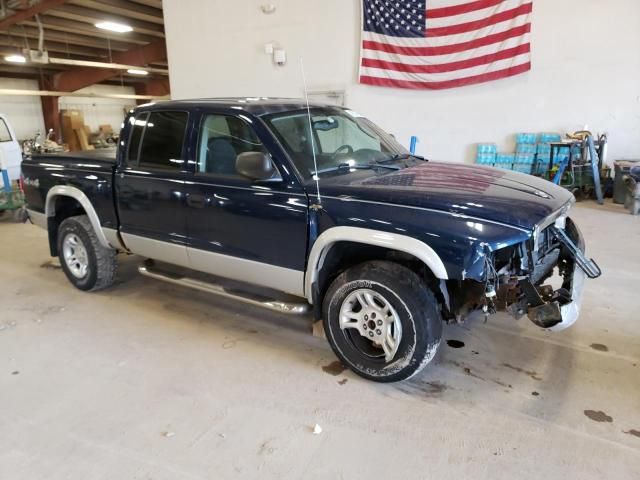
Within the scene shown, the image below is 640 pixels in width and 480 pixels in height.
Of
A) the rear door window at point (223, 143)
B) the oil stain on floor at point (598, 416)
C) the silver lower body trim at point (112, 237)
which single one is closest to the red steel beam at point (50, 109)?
the silver lower body trim at point (112, 237)

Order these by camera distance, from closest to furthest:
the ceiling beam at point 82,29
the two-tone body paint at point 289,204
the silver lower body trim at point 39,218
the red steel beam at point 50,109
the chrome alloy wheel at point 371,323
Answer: the two-tone body paint at point 289,204 < the chrome alloy wheel at point 371,323 < the silver lower body trim at point 39,218 < the ceiling beam at point 82,29 < the red steel beam at point 50,109

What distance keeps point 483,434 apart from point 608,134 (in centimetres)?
748

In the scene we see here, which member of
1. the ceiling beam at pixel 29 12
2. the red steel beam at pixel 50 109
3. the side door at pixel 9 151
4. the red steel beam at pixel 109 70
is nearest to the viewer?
the side door at pixel 9 151

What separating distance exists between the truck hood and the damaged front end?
131 mm

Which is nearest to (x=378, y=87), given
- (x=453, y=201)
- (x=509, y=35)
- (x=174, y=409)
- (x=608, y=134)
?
(x=509, y=35)

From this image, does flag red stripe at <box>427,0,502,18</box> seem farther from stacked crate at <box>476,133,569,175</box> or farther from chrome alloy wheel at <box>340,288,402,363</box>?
chrome alloy wheel at <box>340,288,402,363</box>

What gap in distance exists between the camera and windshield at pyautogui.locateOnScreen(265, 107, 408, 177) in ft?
10.2

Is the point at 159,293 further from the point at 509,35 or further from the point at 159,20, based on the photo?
the point at 159,20

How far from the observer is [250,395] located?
2.78 meters

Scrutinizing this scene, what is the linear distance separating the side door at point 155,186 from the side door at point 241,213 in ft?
0.46

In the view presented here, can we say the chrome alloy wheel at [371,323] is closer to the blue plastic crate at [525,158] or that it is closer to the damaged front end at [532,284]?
the damaged front end at [532,284]

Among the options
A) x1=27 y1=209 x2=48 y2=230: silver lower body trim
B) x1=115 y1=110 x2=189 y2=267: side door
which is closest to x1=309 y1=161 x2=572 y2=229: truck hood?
x1=115 y1=110 x2=189 y2=267: side door

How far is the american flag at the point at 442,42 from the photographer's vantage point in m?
7.98

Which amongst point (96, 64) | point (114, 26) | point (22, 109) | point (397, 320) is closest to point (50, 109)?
point (22, 109)
